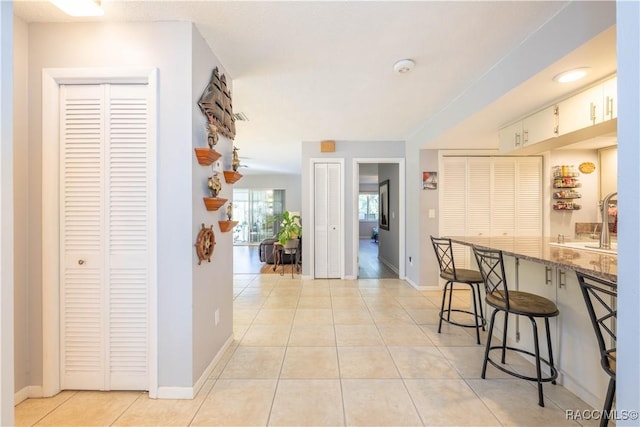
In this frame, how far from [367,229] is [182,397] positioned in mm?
10832

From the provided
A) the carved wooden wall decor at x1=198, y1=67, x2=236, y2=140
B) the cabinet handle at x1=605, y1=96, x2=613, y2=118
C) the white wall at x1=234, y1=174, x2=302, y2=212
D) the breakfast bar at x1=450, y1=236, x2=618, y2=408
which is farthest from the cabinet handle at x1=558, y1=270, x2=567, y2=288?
the white wall at x1=234, y1=174, x2=302, y2=212

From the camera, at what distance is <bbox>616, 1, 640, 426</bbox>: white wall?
2.52ft

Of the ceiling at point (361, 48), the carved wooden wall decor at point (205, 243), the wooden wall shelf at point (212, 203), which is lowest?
the carved wooden wall decor at point (205, 243)

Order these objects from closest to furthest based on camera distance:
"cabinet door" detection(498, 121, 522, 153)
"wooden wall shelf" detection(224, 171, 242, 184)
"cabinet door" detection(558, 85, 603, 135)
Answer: "cabinet door" detection(558, 85, 603, 135) < "wooden wall shelf" detection(224, 171, 242, 184) < "cabinet door" detection(498, 121, 522, 153)

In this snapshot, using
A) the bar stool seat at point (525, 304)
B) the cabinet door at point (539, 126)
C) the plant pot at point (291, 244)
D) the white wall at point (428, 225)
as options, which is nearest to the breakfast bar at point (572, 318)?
the bar stool seat at point (525, 304)

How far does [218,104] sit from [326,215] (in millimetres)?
3045

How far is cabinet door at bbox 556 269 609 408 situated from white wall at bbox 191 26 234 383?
2.53 metres

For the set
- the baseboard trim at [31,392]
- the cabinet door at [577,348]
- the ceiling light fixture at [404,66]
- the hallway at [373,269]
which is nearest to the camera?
the cabinet door at [577,348]

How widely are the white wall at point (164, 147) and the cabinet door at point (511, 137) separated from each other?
3.10 m

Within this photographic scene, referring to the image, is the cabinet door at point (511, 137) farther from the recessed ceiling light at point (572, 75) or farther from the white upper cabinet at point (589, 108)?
the recessed ceiling light at point (572, 75)

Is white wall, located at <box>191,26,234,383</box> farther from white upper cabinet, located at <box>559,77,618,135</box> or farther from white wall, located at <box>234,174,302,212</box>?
white wall, located at <box>234,174,302,212</box>

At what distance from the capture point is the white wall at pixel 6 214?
2.91 feet

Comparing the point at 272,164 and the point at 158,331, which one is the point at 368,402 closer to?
the point at 158,331

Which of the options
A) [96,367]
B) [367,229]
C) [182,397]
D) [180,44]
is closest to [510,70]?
[180,44]
